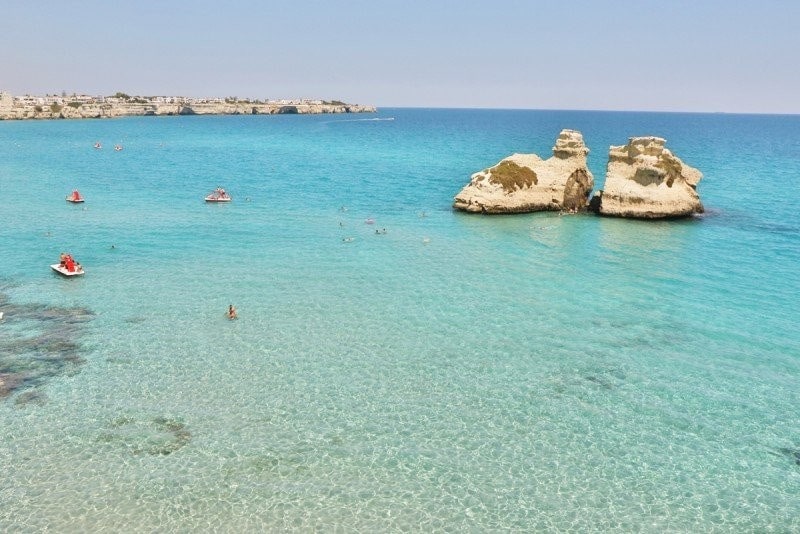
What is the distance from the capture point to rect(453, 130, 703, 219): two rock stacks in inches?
2100

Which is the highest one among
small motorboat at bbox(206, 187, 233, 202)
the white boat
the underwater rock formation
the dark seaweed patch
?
small motorboat at bbox(206, 187, 233, 202)

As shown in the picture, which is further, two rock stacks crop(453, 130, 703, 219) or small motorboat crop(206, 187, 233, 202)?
small motorboat crop(206, 187, 233, 202)

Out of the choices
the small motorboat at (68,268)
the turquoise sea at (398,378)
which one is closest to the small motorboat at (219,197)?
the turquoise sea at (398,378)

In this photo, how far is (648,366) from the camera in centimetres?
2516

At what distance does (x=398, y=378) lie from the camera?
23.9 m

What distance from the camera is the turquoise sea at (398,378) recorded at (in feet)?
55.9

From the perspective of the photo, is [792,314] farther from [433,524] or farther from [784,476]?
[433,524]

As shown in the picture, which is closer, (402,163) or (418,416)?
(418,416)

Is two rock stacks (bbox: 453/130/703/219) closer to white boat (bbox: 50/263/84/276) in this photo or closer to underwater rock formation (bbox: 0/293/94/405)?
white boat (bbox: 50/263/84/276)

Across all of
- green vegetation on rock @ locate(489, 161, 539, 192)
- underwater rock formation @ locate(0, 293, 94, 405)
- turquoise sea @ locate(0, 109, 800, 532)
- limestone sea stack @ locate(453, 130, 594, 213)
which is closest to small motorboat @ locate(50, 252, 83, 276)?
turquoise sea @ locate(0, 109, 800, 532)

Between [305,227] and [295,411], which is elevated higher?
[305,227]

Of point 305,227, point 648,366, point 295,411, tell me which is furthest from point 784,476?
point 305,227

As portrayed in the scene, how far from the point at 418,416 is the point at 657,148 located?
4341 centimetres

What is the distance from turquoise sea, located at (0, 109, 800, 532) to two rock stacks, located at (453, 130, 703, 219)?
4122 millimetres
